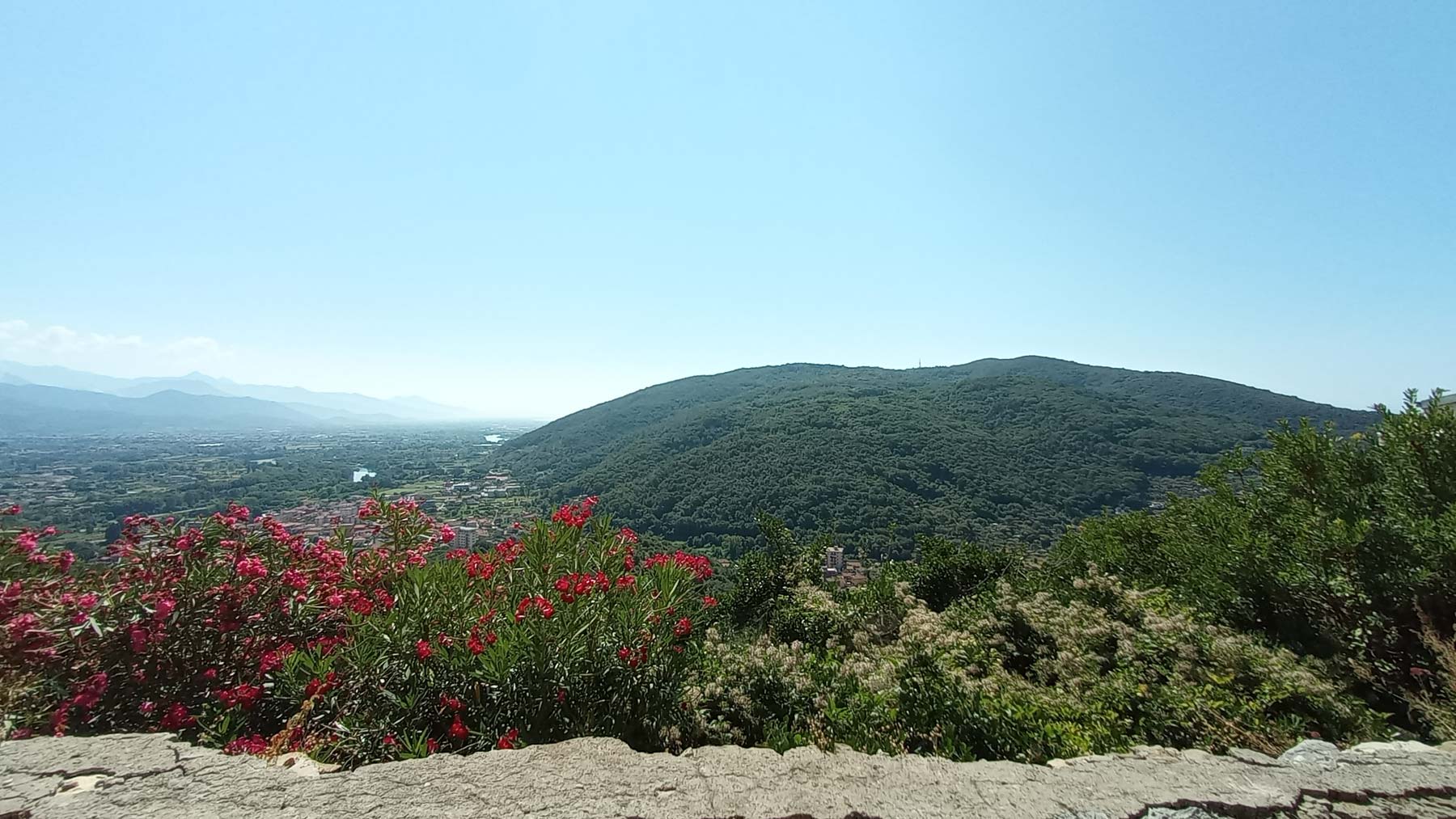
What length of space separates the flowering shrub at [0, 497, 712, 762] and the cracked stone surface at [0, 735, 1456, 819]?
372 millimetres

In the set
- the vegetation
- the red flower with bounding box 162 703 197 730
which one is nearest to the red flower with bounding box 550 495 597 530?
the vegetation

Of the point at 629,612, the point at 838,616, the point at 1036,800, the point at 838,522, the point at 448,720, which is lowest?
the point at 838,522

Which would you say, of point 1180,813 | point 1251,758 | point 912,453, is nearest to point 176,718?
point 1180,813

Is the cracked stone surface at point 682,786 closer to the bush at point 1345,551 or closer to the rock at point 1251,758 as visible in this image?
the rock at point 1251,758

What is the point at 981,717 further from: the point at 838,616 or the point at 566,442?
the point at 566,442

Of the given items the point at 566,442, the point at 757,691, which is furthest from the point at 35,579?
the point at 566,442

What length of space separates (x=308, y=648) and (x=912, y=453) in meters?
61.4

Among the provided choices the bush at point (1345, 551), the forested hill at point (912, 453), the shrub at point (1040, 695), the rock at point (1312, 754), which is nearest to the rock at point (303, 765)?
the shrub at point (1040, 695)

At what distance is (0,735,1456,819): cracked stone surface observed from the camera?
205 centimetres

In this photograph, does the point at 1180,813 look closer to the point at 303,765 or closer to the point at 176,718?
the point at 303,765

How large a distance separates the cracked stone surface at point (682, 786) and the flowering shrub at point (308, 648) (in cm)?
37

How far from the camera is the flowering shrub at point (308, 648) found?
109 inches

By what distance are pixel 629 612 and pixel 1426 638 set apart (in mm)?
5410

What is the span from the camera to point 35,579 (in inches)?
123
